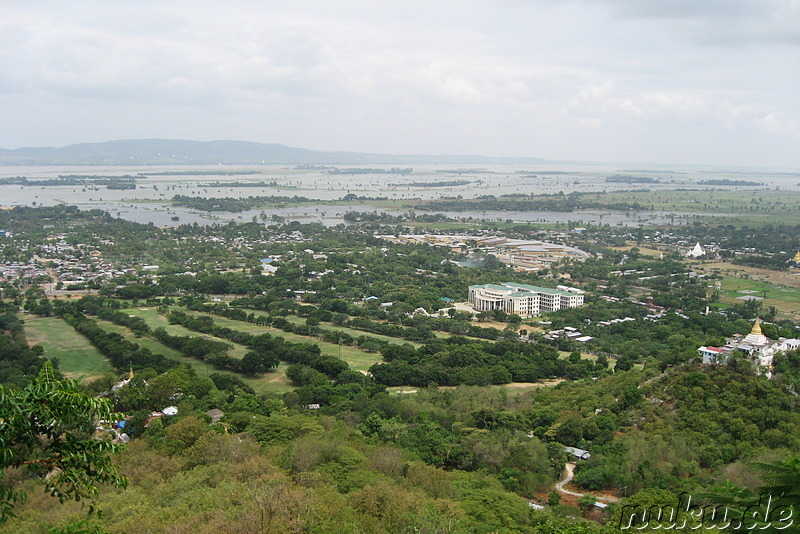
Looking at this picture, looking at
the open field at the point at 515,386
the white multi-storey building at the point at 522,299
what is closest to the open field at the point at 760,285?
the white multi-storey building at the point at 522,299

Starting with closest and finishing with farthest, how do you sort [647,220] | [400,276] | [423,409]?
[423,409] < [400,276] < [647,220]

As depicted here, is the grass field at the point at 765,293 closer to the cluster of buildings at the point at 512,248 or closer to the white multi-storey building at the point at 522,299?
the white multi-storey building at the point at 522,299

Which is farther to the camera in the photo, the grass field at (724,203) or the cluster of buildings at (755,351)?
the grass field at (724,203)

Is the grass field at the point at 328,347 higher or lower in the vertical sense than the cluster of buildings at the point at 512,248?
lower

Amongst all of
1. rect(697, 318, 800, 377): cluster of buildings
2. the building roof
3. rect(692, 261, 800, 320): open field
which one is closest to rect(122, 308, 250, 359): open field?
rect(697, 318, 800, 377): cluster of buildings

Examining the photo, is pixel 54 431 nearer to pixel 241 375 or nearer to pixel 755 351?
pixel 755 351

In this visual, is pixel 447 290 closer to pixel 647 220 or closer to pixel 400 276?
pixel 400 276

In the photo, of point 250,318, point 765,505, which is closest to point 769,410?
point 765,505
